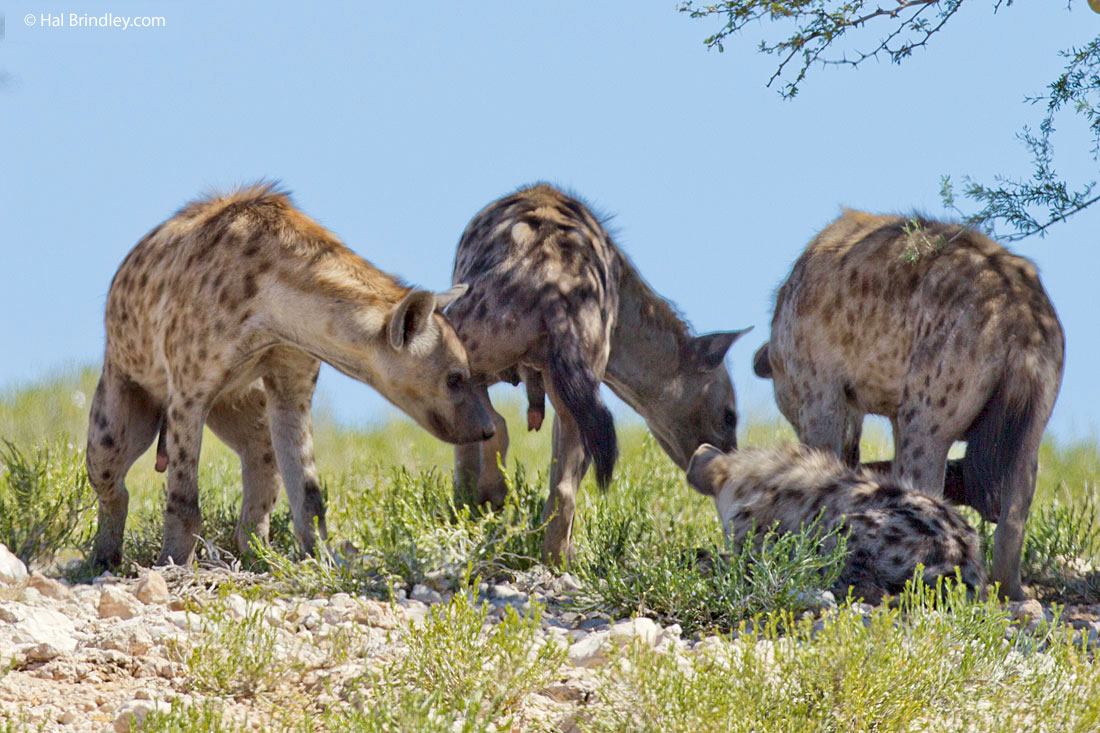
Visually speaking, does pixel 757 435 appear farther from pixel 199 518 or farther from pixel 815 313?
pixel 199 518

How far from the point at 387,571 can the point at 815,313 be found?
328 cm

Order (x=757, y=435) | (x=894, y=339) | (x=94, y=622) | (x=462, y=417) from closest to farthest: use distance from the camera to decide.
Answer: (x=94, y=622) < (x=462, y=417) < (x=894, y=339) < (x=757, y=435)

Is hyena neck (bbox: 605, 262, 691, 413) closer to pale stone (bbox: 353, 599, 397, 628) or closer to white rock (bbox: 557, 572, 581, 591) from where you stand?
white rock (bbox: 557, 572, 581, 591)

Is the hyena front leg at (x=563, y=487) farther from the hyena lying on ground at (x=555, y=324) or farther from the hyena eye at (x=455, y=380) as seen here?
the hyena eye at (x=455, y=380)

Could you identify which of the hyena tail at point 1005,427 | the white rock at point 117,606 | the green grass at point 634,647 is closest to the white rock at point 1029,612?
the green grass at point 634,647

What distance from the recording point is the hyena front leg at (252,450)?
8.19 metres

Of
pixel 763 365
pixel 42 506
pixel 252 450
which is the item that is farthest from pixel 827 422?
pixel 42 506

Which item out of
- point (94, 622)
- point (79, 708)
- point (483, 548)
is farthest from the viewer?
point (483, 548)

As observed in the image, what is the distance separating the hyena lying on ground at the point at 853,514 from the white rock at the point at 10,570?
338 cm

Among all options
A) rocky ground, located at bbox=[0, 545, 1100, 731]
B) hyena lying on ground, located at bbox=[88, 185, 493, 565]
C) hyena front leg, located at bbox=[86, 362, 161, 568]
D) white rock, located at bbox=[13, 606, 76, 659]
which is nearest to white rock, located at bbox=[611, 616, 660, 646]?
rocky ground, located at bbox=[0, 545, 1100, 731]

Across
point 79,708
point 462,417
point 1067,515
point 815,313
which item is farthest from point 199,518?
point 1067,515

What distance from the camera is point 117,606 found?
6172 millimetres

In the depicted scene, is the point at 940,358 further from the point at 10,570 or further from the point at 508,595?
the point at 10,570

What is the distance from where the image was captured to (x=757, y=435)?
15430 millimetres
